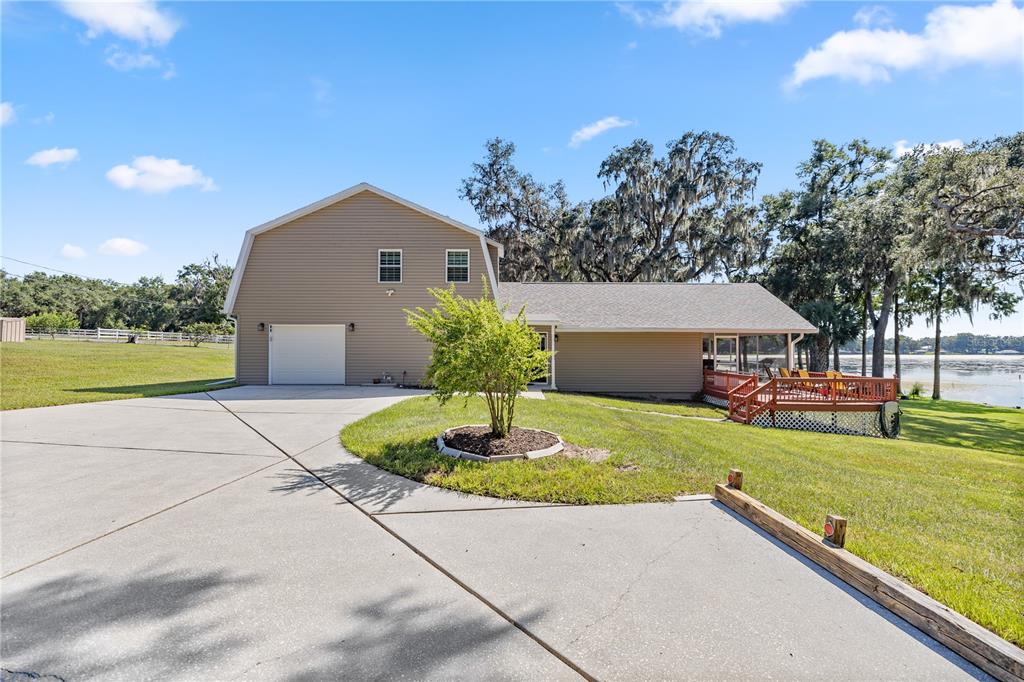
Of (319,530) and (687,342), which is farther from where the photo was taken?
(687,342)

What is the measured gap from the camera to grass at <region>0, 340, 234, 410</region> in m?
12.2

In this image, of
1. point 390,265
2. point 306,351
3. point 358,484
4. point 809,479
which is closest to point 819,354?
point 390,265

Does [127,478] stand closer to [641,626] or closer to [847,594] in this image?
[641,626]

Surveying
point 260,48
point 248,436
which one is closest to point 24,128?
point 260,48


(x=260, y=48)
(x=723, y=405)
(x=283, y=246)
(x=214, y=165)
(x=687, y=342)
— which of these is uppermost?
(x=260, y=48)

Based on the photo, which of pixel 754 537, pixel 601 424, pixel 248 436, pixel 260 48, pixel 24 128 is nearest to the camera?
pixel 754 537

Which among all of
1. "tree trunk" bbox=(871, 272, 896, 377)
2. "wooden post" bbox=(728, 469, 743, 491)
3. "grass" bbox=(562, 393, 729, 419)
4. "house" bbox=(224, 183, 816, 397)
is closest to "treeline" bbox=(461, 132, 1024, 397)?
"tree trunk" bbox=(871, 272, 896, 377)

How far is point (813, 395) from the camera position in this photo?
42.8ft

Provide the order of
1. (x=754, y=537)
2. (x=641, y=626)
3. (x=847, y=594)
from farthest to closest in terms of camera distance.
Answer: (x=754, y=537) → (x=847, y=594) → (x=641, y=626)

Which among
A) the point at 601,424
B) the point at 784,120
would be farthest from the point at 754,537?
the point at 784,120

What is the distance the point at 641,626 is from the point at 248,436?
7151 millimetres

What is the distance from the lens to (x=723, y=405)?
51.8ft

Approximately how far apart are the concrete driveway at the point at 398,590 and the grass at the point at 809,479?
1.71ft

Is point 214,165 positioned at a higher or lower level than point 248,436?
higher
